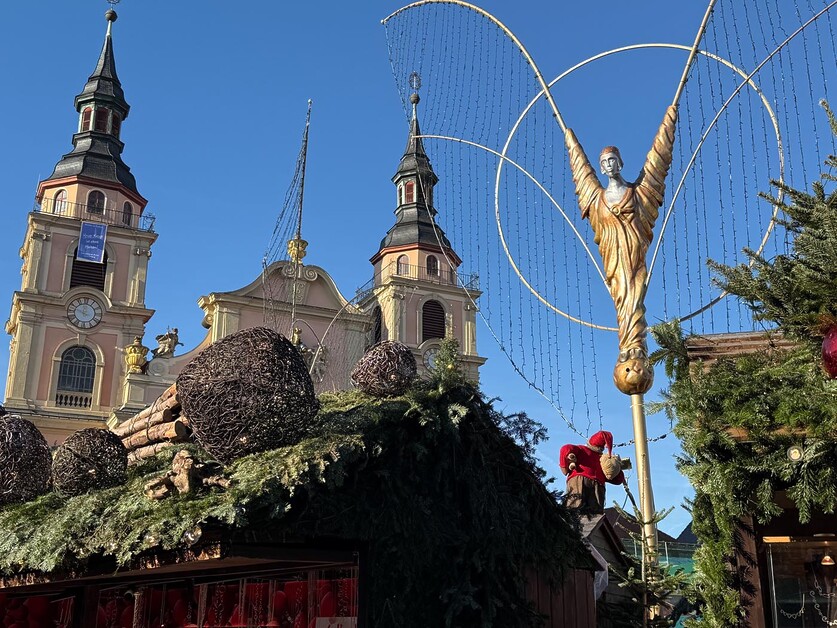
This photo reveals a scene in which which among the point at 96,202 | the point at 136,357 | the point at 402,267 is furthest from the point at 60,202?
the point at 402,267

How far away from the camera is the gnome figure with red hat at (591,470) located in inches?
348

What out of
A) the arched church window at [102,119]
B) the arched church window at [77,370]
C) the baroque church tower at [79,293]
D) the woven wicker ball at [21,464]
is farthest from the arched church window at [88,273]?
the woven wicker ball at [21,464]

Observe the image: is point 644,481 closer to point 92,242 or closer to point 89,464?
point 89,464

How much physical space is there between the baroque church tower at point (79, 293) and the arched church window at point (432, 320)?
12608 mm

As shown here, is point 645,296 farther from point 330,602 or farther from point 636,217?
point 330,602

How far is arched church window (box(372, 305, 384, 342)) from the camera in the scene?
4356cm

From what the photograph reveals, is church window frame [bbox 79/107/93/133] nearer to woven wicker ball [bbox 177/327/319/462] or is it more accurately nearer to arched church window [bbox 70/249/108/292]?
arched church window [bbox 70/249/108/292]

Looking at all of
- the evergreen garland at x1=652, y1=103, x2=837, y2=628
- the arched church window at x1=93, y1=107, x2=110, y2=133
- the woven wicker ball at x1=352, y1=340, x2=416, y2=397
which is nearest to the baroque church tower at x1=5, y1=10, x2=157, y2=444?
the arched church window at x1=93, y1=107, x2=110, y2=133

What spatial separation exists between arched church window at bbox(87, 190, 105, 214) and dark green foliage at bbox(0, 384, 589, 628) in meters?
34.3

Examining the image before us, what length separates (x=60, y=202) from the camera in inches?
1574

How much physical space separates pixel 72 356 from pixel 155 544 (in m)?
33.3

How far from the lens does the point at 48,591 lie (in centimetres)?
1083

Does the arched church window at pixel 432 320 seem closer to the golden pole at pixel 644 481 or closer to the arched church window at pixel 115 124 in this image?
the arched church window at pixel 115 124

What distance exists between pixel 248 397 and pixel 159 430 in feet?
8.67
